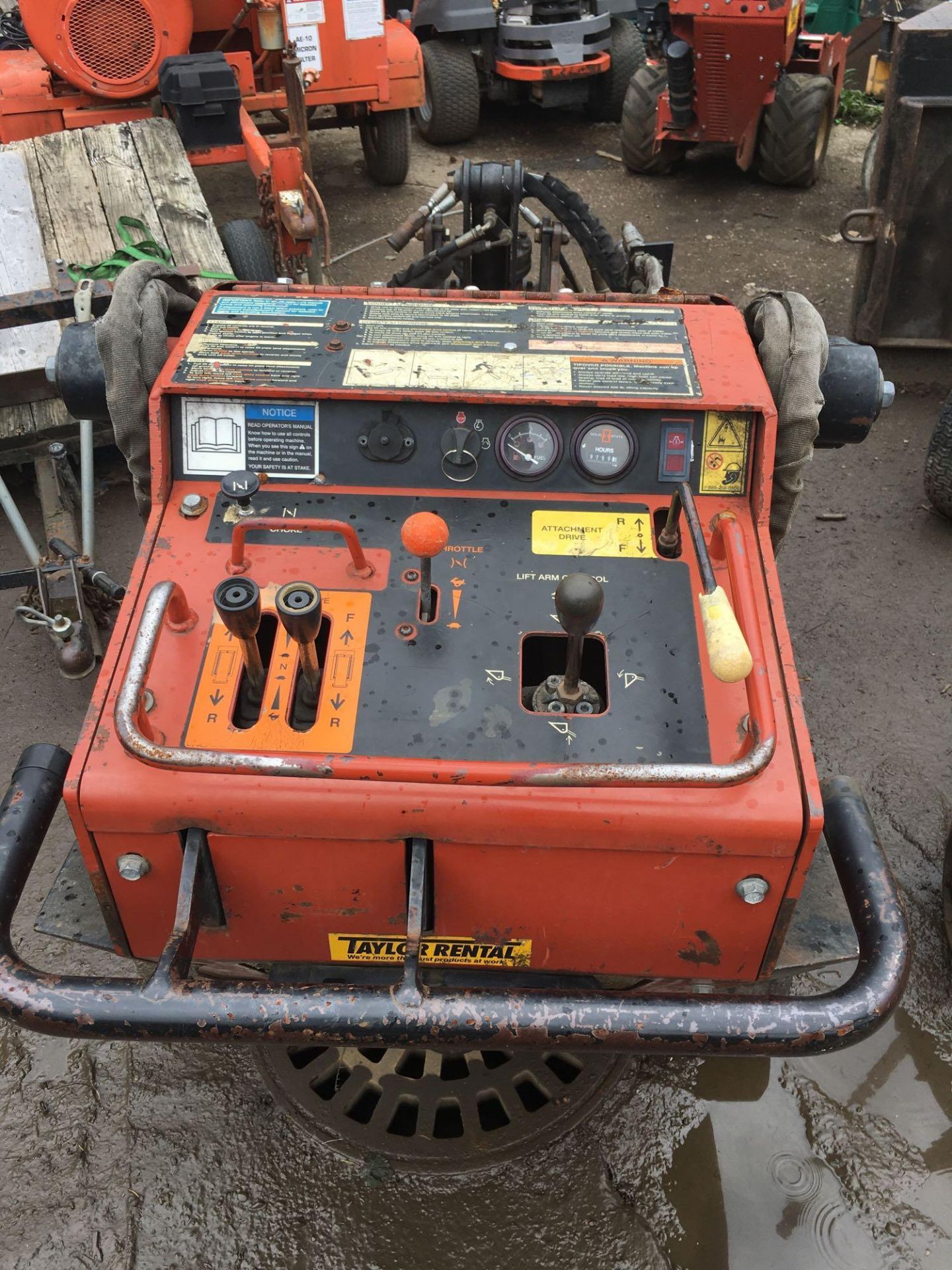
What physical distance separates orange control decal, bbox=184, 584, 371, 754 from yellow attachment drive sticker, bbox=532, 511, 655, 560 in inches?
16.7

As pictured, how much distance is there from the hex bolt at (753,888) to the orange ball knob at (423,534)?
830mm

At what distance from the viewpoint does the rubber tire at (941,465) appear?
4176mm

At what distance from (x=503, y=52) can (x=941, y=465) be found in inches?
225

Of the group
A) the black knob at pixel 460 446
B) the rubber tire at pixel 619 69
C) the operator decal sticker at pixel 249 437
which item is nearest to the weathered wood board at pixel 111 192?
the operator decal sticker at pixel 249 437

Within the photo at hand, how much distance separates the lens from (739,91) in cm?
668

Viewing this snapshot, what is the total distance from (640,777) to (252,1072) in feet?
4.88

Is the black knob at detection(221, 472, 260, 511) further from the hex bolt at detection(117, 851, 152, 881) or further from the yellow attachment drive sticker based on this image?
the hex bolt at detection(117, 851, 152, 881)

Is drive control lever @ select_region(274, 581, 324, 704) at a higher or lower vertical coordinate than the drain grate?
higher

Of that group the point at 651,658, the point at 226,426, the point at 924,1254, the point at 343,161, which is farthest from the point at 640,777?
the point at 343,161

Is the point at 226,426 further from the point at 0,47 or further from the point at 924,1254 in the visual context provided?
the point at 0,47

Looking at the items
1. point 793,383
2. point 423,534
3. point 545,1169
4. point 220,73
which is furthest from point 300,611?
point 220,73

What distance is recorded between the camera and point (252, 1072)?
2555mm

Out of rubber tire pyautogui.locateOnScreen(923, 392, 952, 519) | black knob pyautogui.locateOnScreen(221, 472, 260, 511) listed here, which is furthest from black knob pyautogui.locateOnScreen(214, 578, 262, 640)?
rubber tire pyautogui.locateOnScreen(923, 392, 952, 519)

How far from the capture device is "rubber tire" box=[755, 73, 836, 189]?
22.9ft
